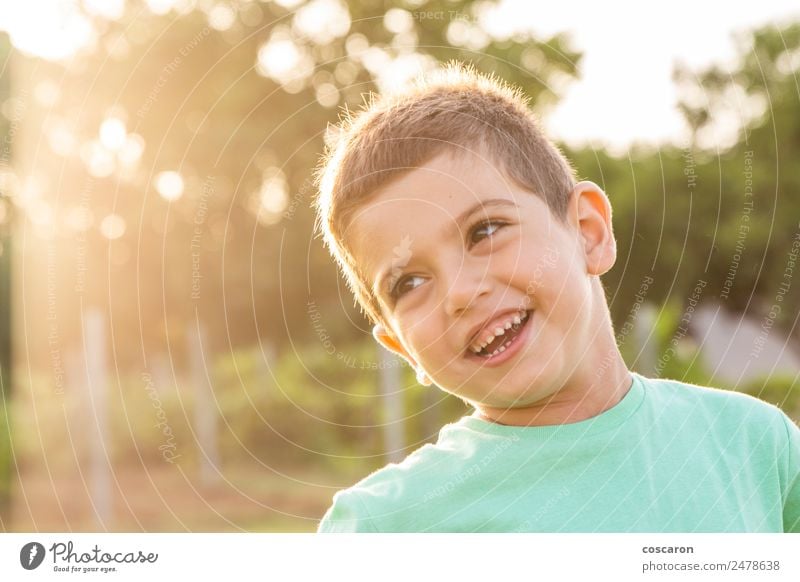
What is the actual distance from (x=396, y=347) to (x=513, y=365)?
0.17 m

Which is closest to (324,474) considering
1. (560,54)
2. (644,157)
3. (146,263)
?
(146,263)

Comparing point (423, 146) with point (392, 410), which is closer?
point (423, 146)

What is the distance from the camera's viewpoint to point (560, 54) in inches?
86.8

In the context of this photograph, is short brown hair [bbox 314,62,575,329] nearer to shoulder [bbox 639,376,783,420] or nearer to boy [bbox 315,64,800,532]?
boy [bbox 315,64,800,532]

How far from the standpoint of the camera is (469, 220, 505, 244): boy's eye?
1013mm

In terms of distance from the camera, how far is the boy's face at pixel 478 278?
1.00 meters

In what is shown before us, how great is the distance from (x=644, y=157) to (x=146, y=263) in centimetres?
206

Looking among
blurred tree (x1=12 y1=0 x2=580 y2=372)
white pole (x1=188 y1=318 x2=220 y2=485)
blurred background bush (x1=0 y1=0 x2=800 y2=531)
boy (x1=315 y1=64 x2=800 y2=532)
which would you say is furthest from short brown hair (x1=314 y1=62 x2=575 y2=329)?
white pole (x1=188 y1=318 x2=220 y2=485)

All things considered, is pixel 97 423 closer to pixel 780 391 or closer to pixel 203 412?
pixel 203 412

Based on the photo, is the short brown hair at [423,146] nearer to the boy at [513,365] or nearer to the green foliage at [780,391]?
the boy at [513,365]

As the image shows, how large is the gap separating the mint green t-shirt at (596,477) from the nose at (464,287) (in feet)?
0.50

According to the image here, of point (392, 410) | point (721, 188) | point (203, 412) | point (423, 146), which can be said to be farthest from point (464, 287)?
point (203, 412)

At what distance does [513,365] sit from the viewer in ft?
3.36
